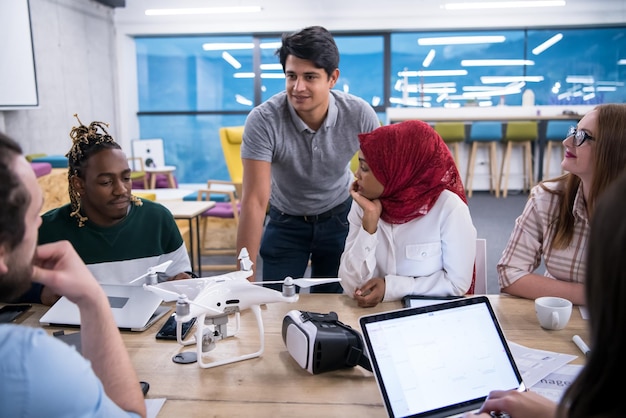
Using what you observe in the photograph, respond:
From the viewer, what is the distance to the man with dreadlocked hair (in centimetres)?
165

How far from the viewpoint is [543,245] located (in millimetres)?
1639

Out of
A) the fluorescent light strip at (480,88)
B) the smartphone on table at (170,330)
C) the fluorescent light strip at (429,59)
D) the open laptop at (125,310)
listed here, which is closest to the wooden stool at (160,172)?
the fluorescent light strip at (429,59)

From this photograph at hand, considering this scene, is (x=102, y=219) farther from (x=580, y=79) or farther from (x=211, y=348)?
(x=580, y=79)

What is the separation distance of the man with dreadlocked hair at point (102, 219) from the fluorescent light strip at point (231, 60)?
6.48 metres

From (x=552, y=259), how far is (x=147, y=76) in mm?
7530

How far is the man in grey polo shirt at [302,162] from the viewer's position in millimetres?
1993

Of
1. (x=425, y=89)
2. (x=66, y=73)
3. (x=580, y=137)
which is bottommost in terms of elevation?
(x=580, y=137)

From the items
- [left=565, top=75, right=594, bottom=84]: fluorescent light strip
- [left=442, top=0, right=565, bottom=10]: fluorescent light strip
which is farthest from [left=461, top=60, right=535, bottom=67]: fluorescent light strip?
[left=442, top=0, right=565, bottom=10]: fluorescent light strip

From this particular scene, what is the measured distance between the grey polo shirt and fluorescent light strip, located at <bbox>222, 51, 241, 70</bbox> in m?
6.01

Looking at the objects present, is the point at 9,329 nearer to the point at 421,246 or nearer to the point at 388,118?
the point at 421,246

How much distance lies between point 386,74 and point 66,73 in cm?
421

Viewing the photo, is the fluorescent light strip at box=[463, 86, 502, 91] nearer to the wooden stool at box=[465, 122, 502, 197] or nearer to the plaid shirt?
the wooden stool at box=[465, 122, 502, 197]

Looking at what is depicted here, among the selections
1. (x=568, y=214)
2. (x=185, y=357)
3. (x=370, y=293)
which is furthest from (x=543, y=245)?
(x=185, y=357)

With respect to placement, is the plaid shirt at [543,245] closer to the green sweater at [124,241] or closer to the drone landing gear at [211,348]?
the drone landing gear at [211,348]
